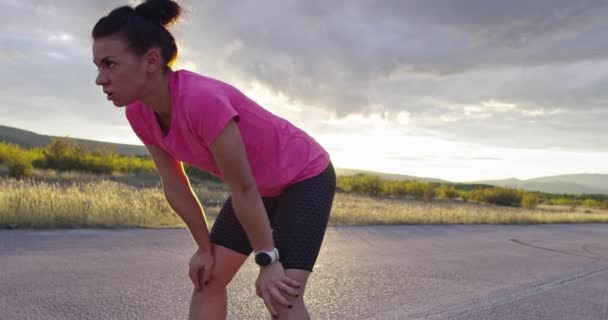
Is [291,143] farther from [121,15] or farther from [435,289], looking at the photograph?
[435,289]

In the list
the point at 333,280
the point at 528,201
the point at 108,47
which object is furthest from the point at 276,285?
the point at 528,201

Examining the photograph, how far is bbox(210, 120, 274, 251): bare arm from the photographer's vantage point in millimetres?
2195

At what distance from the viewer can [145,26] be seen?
7.60 ft

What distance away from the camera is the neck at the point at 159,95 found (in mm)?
2338

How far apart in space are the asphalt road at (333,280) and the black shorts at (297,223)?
1748mm

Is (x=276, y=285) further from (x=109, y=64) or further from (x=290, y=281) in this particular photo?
(x=109, y=64)

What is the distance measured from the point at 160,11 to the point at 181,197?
2.94ft

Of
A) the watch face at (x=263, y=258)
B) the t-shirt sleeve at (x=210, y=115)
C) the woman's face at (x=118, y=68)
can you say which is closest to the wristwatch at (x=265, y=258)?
the watch face at (x=263, y=258)

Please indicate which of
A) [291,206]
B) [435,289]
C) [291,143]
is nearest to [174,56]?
[291,143]

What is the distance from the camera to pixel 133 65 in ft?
7.47

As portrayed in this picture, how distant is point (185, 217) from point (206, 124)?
84 centimetres

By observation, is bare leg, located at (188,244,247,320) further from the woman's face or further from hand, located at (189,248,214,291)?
the woman's face

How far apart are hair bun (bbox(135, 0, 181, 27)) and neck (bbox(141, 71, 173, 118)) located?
0.25 m

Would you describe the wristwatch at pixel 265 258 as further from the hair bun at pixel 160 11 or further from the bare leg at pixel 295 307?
the hair bun at pixel 160 11
